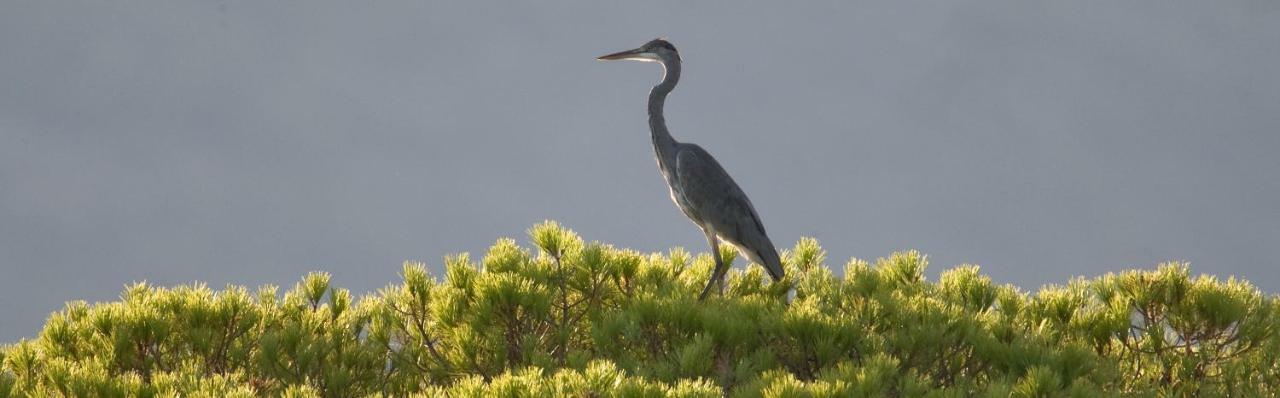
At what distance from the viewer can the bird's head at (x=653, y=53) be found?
926cm

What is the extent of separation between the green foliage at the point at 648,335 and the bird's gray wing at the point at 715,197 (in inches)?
63.8

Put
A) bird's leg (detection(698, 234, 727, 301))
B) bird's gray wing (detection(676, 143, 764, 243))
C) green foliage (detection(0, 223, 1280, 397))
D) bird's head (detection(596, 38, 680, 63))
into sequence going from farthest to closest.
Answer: bird's head (detection(596, 38, 680, 63))
bird's gray wing (detection(676, 143, 764, 243))
bird's leg (detection(698, 234, 727, 301))
green foliage (detection(0, 223, 1280, 397))

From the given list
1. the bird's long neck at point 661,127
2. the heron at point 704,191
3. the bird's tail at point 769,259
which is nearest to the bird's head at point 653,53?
the heron at point 704,191

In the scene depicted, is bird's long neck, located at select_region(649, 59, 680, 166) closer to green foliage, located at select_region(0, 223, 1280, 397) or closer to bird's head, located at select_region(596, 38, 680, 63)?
bird's head, located at select_region(596, 38, 680, 63)

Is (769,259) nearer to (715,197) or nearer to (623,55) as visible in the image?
(715,197)

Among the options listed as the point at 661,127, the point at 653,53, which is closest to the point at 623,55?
the point at 653,53

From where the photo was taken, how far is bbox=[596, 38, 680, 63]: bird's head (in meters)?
9.26

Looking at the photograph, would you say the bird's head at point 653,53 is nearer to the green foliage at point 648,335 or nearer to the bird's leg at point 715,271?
the bird's leg at point 715,271

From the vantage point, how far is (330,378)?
5.01 metres

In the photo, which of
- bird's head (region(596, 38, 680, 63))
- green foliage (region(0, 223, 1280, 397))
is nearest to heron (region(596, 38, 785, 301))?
bird's head (region(596, 38, 680, 63))

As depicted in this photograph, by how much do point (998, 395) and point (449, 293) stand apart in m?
2.50

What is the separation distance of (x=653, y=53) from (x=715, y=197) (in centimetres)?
170

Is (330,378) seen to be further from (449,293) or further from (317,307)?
(317,307)

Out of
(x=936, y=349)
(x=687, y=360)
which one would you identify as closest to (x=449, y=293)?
(x=687, y=360)
